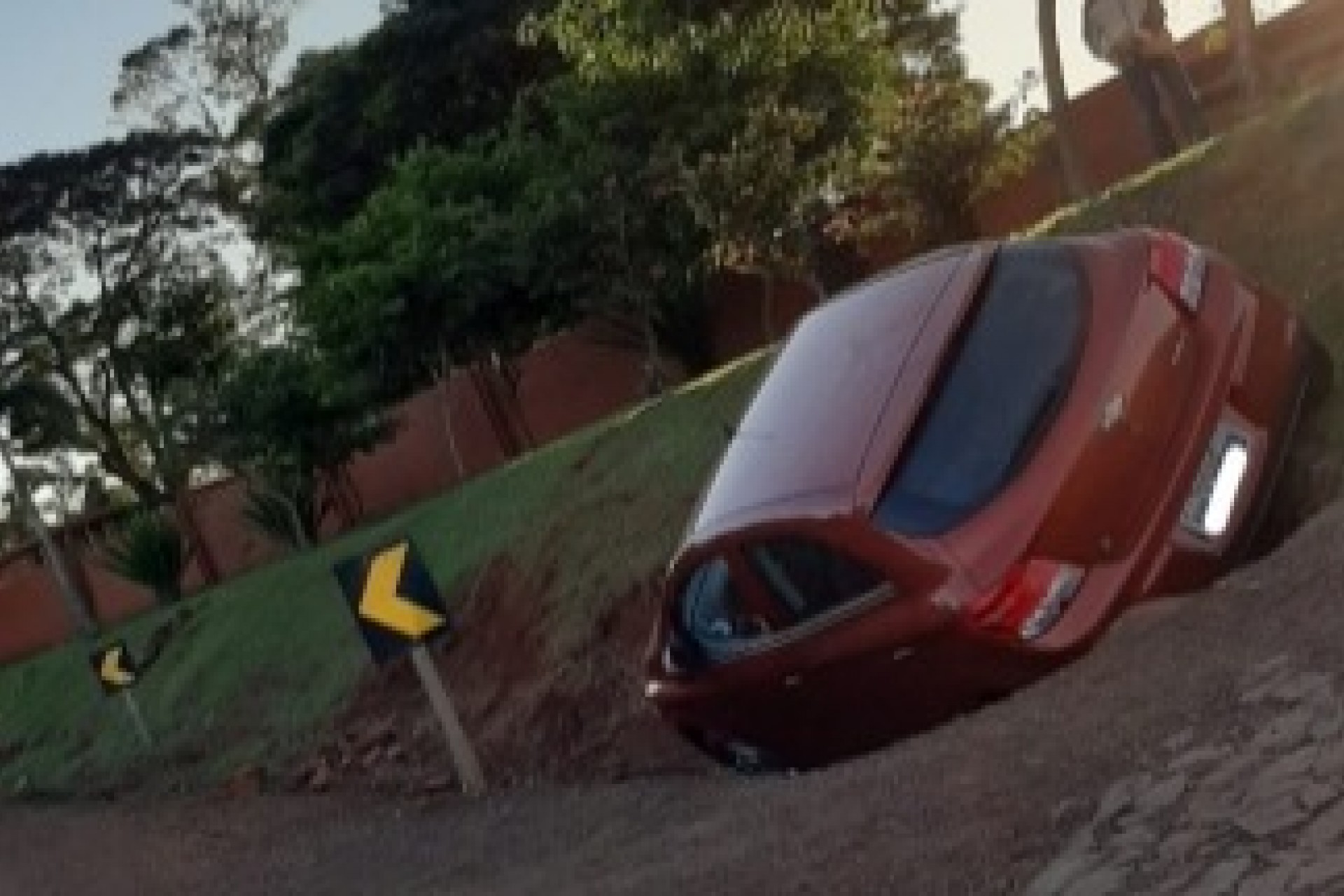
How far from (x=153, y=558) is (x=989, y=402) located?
81.4ft

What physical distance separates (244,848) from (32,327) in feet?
120

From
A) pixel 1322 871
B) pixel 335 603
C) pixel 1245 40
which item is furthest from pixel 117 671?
pixel 1322 871

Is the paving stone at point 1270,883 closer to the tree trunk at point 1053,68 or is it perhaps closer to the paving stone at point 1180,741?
the paving stone at point 1180,741

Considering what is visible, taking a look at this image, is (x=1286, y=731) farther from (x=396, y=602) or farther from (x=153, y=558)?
(x=153, y=558)

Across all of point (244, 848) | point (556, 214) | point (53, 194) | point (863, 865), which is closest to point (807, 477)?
point (863, 865)

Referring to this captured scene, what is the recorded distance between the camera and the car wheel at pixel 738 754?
23.4ft

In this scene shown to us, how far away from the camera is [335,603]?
18203 mm

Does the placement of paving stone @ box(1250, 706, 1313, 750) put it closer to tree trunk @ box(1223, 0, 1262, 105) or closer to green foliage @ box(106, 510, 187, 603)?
tree trunk @ box(1223, 0, 1262, 105)

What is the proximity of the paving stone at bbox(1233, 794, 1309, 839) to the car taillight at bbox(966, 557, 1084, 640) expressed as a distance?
161 centimetres

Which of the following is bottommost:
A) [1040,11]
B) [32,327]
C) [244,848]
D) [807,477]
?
[244,848]

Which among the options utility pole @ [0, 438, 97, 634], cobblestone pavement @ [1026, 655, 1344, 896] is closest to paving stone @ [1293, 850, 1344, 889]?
cobblestone pavement @ [1026, 655, 1344, 896]

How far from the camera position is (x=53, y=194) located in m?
45.6

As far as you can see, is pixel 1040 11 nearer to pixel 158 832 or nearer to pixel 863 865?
pixel 158 832

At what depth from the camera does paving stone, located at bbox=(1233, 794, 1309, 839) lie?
457 centimetres
